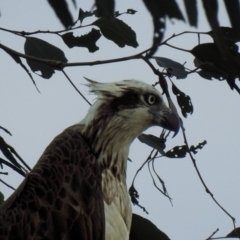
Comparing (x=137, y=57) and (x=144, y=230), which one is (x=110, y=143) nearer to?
(x=144, y=230)

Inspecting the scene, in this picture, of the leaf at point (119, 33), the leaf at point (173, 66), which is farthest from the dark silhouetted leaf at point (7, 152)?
the leaf at point (173, 66)

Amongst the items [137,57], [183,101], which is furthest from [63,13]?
[183,101]

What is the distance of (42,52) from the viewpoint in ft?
11.0

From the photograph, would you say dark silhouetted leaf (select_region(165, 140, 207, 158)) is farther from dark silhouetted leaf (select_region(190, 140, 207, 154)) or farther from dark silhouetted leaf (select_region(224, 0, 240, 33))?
dark silhouetted leaf (select_region(224, 0, 240, 33))

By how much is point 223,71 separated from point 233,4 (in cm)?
223

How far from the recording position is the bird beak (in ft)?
12.5

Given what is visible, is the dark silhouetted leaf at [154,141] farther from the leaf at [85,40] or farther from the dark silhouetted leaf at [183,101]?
the leaf at [85,40]

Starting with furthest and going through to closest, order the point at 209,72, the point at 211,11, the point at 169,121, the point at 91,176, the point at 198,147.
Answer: the point at 169,121 < the point at 198,147 < the point at 91,176 < the point at 209,72 < the point at 211,11

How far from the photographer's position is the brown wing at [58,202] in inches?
122


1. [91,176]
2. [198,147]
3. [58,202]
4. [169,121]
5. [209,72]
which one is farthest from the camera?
[169,121]

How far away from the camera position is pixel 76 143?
12.2ft

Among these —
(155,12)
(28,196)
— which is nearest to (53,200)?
(28,196)

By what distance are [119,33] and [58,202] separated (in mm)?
998

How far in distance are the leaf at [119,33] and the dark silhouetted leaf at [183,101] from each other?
413 millimetres
